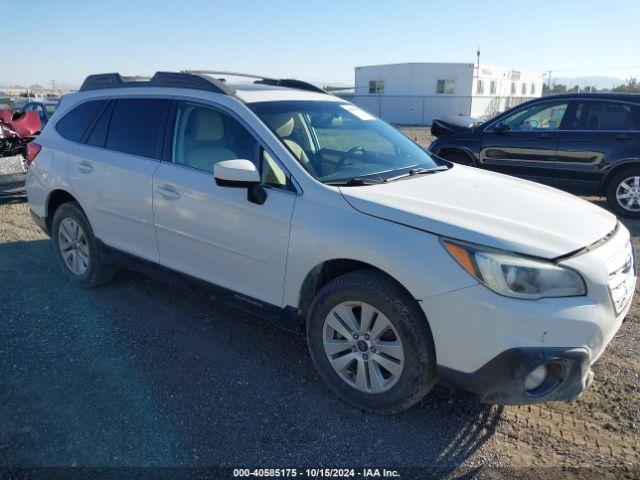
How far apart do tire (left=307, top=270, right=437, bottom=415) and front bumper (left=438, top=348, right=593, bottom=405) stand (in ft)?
0.65

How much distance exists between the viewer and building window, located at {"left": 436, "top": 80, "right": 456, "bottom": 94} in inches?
1462

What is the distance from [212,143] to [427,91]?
1443 inches

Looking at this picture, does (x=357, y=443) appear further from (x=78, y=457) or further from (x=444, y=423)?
(x=78, y=457)

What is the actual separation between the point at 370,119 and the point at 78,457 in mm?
3234

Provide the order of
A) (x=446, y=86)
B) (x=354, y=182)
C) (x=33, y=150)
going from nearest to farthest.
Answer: (x=354, y=182) → (x=33, y=150) → (x=446, y=86)

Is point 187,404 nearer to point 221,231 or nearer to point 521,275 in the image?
point 221,231

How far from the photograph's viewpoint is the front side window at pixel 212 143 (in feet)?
11.0

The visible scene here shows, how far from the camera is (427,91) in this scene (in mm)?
37812

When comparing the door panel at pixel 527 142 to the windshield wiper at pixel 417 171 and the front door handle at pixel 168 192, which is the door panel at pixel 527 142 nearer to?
the windshield wiper at pixel 417 171

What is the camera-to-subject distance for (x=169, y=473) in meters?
2.57

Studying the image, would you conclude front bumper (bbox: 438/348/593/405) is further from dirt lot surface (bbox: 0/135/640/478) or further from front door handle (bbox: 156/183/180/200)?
front door handle (bbox: 156/183/180/200)

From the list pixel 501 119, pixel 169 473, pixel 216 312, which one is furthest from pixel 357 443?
pixel 501 119

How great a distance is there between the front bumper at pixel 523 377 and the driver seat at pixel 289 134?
151 cm

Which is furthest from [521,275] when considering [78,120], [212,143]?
[78,120]
